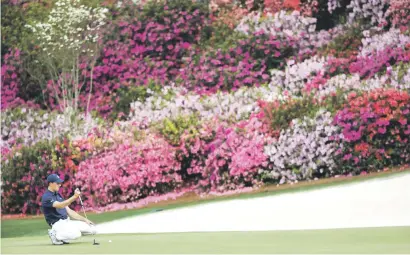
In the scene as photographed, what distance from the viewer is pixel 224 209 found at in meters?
9.70

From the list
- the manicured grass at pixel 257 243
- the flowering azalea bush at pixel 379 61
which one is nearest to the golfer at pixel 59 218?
the manicured grass at pixel 257 243

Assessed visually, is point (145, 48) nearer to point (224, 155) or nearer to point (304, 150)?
point (224, 155)

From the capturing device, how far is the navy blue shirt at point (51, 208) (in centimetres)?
698

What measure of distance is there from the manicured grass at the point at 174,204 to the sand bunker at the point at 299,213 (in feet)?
0.83

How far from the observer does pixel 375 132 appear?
10055 millimetres

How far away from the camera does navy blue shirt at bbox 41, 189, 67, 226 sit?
6.98 m

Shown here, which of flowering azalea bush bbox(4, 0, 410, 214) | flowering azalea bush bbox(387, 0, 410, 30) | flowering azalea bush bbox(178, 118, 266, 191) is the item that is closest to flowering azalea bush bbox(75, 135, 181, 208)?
flowering azalea bush bbox(4, 0, 410, 214)

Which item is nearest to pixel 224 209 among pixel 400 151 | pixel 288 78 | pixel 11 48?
pixel 400 151

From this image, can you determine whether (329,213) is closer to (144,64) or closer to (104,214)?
(104,214)

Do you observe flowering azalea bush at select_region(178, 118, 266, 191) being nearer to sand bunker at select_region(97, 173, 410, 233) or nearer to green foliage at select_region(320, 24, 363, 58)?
sand bunker at select_region(97, 173, 410, 233)

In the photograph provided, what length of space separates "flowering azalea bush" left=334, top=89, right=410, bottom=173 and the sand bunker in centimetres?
55

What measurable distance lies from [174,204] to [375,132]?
257 centimetres

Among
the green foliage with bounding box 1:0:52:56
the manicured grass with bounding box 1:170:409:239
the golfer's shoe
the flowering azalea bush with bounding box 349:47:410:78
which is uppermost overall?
the green foliage with bounding box 1:0:52:56

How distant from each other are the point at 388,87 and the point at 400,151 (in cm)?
98
